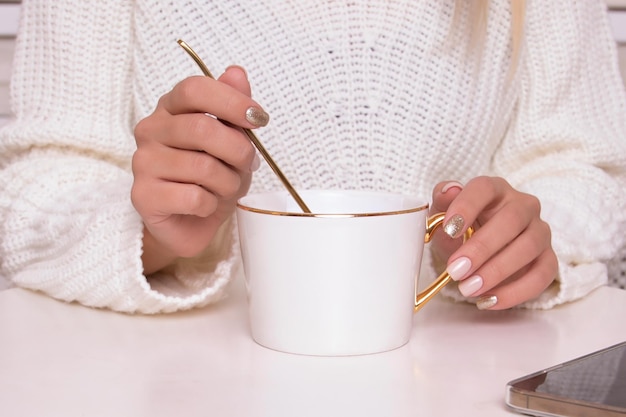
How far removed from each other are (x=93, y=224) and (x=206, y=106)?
0.21 meters

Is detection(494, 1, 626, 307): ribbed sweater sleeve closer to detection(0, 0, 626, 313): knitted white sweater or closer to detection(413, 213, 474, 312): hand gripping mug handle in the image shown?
detection(0, 0, 626, 313): knitted white sweater

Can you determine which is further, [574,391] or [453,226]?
[453,226]

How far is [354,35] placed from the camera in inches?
36.5

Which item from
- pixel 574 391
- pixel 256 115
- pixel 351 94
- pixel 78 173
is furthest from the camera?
pixel 351 94

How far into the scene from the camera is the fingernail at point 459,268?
57cm

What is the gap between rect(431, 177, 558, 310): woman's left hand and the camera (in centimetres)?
58

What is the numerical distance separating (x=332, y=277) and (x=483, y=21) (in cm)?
54

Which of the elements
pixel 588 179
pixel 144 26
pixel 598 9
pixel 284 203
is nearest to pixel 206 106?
pixel 284 203

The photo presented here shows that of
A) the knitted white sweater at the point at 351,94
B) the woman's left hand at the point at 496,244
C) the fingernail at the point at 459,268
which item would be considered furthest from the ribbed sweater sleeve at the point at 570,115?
the fingernail at the point at 459,268

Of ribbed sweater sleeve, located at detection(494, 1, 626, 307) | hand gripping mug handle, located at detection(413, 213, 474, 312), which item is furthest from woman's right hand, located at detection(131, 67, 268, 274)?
ribbed sweater sleeve, located at detection(494, 1, 626, 307)

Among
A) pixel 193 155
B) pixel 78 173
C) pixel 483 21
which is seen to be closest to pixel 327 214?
pixel 193 155

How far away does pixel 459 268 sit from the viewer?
57 centimetres

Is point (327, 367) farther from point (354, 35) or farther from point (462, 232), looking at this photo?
point (354, 35)

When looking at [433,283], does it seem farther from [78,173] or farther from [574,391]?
[78,173]
